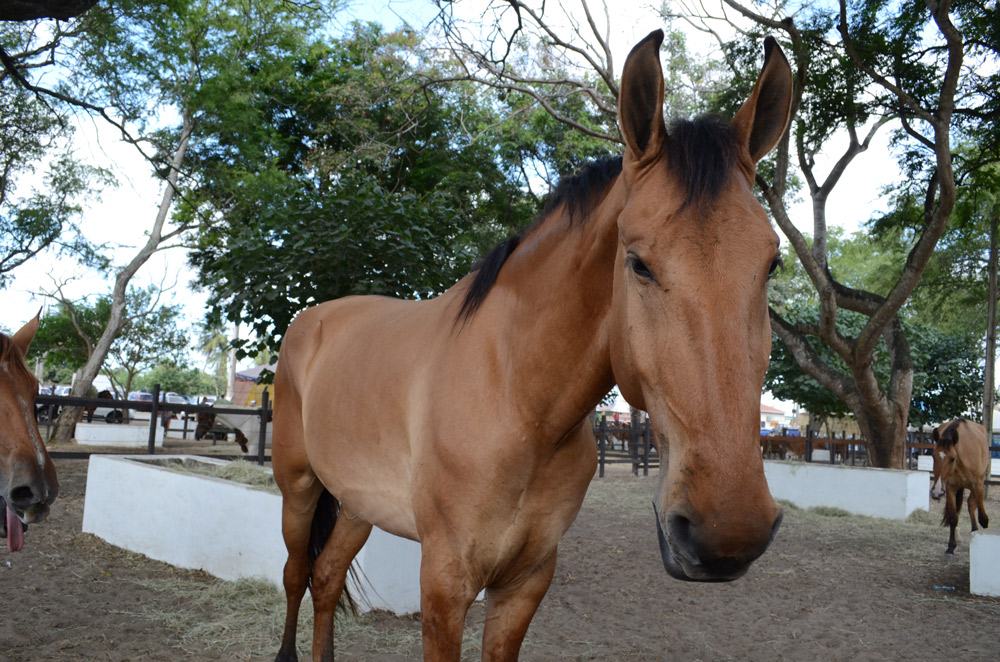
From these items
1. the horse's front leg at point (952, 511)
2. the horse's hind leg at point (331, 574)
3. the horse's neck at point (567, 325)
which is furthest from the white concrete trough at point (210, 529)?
the horse's front leg at point (952, 511)

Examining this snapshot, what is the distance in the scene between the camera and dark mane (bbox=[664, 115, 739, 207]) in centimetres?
137

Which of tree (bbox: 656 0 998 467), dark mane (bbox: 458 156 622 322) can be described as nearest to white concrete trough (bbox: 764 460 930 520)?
tree (bbox: 656 0 998 467)

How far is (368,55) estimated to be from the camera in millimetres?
12742

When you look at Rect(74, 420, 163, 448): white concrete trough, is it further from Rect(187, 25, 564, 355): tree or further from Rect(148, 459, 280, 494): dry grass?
Rect(148, 459, 280, 494): dry grass

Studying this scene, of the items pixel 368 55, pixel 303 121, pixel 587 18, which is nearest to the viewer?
pixel 587 18

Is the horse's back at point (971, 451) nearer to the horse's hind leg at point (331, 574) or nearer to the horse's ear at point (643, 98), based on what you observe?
the horse's hind leg at point (331, 574)

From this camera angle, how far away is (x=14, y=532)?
299 cm

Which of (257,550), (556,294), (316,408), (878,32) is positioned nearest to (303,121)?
(878,32)

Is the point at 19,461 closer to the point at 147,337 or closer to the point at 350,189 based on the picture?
the point at 350,189

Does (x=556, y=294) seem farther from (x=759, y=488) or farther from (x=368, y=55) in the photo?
(x=368, y=55)

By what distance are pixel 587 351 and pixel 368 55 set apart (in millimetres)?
12452

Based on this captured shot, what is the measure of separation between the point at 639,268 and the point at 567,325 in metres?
0.43

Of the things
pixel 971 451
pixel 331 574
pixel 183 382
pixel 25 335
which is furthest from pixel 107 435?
pixel 183 382

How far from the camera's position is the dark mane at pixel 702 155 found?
1372mm
